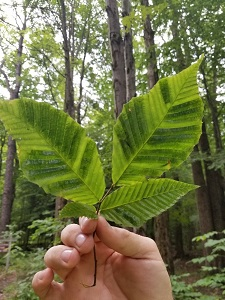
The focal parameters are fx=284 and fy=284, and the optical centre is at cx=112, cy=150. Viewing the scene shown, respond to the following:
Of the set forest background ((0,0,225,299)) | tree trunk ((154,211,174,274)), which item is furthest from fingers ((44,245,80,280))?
tree trunk ((154,211,174,274))

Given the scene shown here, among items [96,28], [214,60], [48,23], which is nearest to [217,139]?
[214,60]

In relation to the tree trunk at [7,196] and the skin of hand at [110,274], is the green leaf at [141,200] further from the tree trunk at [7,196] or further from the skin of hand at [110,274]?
the tree trunk at [7,196]

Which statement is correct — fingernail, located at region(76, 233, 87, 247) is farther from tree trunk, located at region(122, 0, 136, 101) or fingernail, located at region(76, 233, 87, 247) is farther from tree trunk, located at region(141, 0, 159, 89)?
tree trunk, located at region(141, 0, 159, 89)

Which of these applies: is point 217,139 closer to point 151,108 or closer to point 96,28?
point 96,28

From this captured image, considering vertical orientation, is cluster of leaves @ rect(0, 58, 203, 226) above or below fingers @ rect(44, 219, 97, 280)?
above

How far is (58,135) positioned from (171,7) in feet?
29.8

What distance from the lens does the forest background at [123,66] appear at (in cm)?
455

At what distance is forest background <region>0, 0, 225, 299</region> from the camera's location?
4555 millimetres

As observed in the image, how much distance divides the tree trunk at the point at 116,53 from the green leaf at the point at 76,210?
380 centimetres

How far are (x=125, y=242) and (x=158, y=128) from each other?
51 cm

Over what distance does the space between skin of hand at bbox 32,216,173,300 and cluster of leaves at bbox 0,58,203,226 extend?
0.38m

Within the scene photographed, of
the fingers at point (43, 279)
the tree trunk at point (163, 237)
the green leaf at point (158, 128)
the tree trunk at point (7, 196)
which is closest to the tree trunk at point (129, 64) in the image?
the tree trunk at point (163, 237)

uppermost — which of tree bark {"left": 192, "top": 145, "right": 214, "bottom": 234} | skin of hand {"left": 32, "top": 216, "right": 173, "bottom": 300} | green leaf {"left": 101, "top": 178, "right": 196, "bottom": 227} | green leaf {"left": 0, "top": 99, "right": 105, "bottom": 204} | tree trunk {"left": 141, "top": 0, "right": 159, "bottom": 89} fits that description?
Answer: tree trunk {"left": 141, "top": 0, "right": 159, "bottom": 89}

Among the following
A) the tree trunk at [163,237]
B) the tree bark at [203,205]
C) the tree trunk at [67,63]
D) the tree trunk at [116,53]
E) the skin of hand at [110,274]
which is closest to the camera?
the skin of hand at [110,274]
